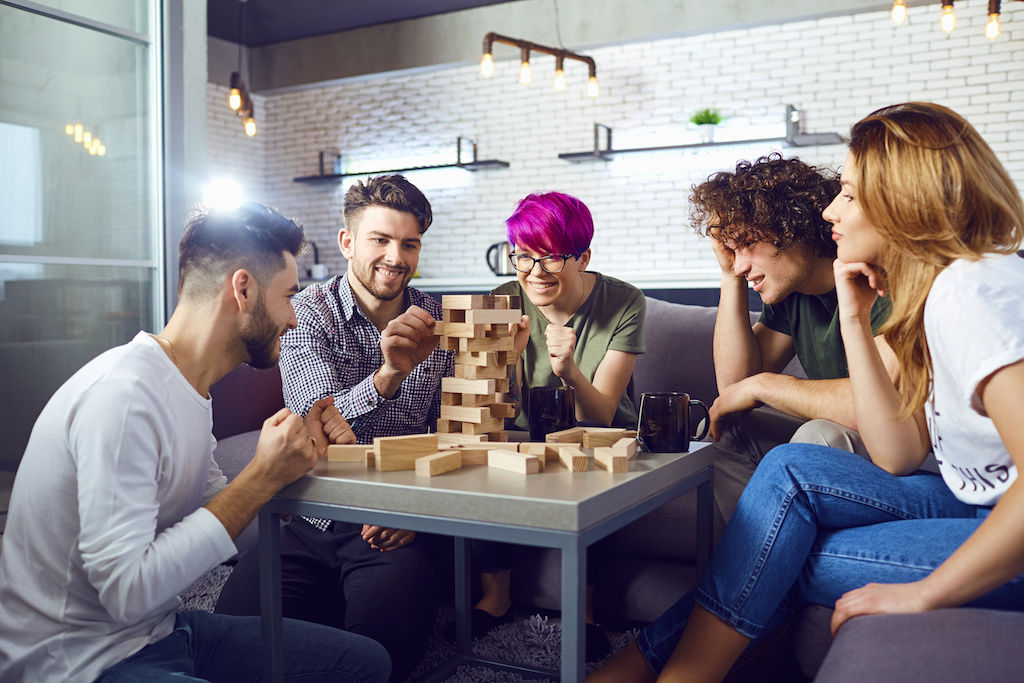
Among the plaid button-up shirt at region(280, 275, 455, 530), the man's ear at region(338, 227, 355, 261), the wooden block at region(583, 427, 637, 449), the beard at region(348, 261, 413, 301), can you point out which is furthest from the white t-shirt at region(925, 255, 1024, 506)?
the man's ear at region(338, 227, 355, 261)

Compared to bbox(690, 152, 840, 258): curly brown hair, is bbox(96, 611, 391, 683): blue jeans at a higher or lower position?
lower

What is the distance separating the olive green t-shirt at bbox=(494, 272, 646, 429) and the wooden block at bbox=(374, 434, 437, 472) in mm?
853

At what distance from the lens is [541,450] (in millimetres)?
1330

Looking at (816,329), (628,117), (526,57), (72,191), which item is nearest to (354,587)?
(816,329)

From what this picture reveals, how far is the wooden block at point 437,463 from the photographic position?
1245 mm

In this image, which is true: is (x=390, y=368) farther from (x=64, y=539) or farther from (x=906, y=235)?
(x=906, y=235)

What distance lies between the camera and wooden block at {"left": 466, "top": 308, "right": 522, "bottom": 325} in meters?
1.46

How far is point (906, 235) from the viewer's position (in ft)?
4.00

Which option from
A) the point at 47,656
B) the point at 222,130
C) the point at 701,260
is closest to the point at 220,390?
the point at 47,656

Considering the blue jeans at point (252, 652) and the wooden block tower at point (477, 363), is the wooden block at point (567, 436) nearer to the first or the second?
the wooden block tower at point (477, 363)

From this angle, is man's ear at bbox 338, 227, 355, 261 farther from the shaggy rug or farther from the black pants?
the shaggy rug

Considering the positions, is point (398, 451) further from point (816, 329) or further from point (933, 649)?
point (816, 329)

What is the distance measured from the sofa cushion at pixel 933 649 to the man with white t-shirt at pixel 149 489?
2.54 feet

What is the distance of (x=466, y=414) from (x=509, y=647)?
81 centimetres
